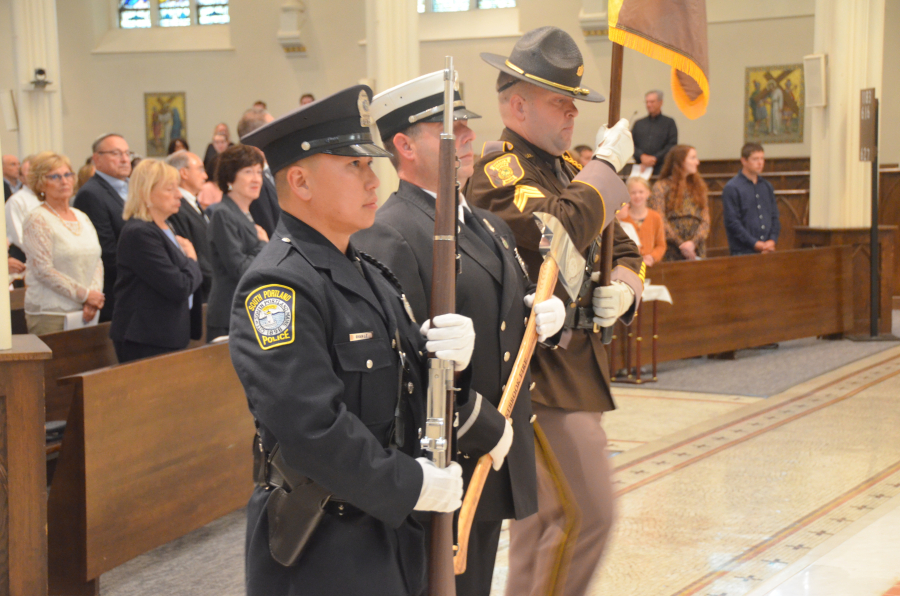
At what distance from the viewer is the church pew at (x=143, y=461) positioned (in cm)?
314

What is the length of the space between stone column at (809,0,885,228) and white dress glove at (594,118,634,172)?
638 cm

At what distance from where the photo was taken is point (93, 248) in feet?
16.3

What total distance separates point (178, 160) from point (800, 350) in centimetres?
497

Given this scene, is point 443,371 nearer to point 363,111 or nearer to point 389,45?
point 363,111

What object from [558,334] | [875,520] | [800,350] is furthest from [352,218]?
[800,350]

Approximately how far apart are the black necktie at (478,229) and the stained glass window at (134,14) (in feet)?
50.3

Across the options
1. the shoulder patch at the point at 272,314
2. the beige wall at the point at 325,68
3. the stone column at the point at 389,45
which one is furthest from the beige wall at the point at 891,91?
the shoulder patch at the point at 272,314

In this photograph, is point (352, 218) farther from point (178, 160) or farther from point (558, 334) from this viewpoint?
point (178, 160)

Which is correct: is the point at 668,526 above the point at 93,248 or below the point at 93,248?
below

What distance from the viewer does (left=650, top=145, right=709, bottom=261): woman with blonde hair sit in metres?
7.45

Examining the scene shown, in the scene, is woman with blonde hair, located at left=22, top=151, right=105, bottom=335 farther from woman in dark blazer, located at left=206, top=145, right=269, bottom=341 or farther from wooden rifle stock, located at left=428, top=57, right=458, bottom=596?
wooden rifle stock, located at left=428, top=57, right=458, bottom=596

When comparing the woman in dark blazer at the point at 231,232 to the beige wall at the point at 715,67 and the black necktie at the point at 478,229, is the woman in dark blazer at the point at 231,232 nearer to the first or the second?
the black necktie at the point at 478,229

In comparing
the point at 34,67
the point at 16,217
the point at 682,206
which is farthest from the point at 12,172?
the point at 682,206

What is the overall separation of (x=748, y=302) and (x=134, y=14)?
12373 mm
